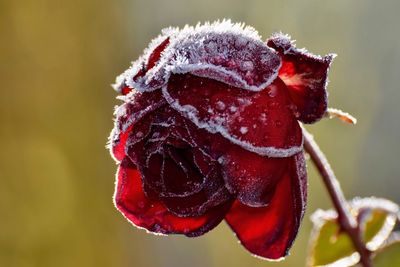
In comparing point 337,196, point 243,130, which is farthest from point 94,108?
point 243,130

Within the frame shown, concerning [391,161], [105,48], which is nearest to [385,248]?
[105,48]

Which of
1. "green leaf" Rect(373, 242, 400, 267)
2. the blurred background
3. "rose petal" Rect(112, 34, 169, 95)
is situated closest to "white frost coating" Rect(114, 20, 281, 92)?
"rose petal" Rect(112, 34, 169, 95)

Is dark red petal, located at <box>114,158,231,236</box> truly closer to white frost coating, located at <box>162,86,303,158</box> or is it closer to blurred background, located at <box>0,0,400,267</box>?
white frost coating, located at <box>162,86,303,158</box>

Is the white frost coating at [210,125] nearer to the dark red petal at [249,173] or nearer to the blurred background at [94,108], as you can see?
the dark red petal at [249,173]

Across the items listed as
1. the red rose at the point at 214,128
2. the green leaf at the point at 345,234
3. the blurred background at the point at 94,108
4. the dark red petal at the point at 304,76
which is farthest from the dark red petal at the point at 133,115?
the blurred background at the point at 94,108

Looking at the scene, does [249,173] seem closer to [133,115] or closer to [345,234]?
[133,115]
